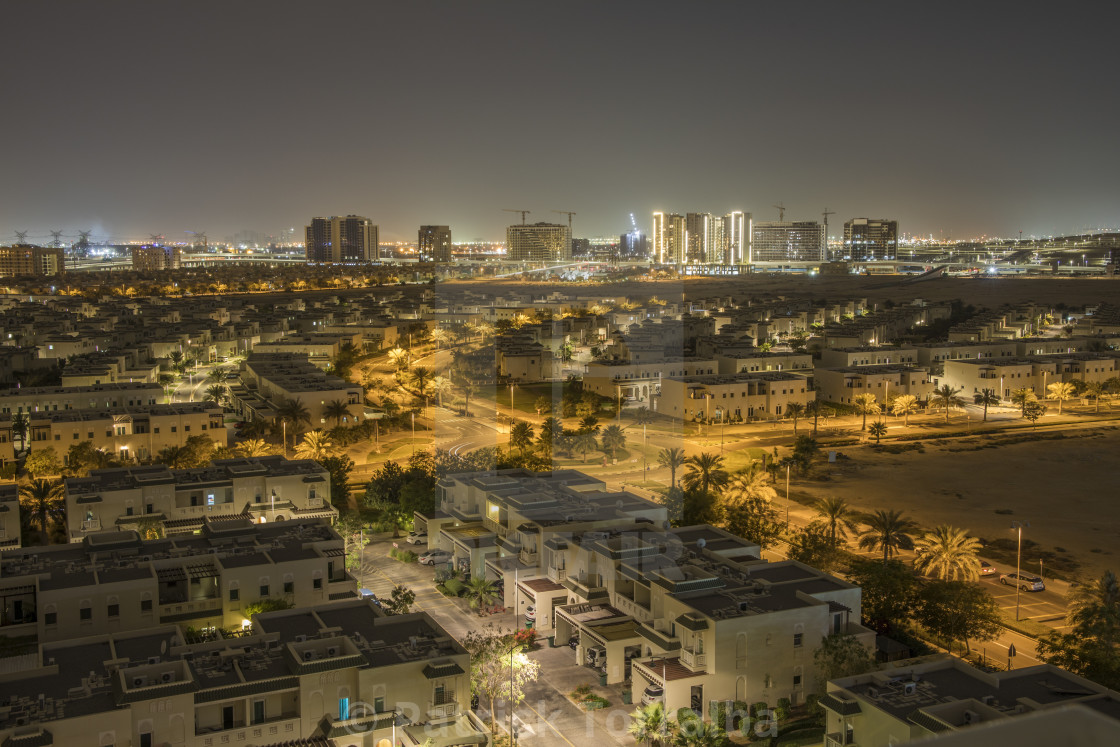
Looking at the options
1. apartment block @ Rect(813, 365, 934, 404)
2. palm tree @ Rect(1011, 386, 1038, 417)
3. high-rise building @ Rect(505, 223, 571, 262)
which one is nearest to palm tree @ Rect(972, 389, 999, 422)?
palm tree @ Rect(1011, 386, 1038, 417)

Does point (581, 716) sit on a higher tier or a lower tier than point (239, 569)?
lower

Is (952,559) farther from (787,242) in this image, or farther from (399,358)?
(787,242)

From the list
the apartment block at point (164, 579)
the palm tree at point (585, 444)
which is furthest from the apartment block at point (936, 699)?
the palm tree at point (585, 444)

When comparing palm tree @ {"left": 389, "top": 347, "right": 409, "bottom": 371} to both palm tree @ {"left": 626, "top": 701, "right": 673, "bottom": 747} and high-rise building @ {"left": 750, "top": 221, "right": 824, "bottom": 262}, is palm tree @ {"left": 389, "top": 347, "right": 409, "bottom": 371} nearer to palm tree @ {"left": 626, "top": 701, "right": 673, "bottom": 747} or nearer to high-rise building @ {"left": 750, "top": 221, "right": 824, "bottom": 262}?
palm tree @ {"left": 626, "top": 701, "right": 673, "bottom": 747}

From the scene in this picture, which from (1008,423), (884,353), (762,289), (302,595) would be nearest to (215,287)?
(762,289)

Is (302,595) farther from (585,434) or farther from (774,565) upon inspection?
(585,434)

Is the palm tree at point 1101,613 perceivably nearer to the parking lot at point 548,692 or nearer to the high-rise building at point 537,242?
the parking lot at point 548,692

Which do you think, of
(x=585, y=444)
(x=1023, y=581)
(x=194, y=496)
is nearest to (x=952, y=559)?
(x=1023, y=581)
